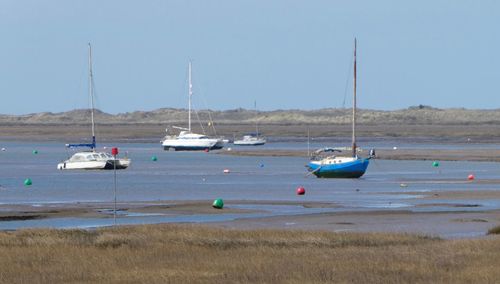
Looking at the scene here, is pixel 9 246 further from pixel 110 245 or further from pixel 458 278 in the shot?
pixel 458 278

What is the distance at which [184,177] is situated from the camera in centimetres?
6744

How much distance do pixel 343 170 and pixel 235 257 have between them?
37.9 meters

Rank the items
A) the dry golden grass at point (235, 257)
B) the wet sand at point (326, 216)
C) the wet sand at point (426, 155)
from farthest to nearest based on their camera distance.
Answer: the wet sand at point (426, 155)
the wet sand at point (326, 216)
the dry golden grass at point (235, 257)

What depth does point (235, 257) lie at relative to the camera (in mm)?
26172

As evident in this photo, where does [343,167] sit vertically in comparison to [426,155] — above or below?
above

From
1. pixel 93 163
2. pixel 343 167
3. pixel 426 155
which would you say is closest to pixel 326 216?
pixel 343 167

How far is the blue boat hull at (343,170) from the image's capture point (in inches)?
2495

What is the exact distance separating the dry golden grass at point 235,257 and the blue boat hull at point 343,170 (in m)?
32.0

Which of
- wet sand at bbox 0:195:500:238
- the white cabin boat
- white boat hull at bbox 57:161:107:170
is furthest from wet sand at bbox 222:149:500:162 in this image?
wet sand at bbox 0:195:500:238

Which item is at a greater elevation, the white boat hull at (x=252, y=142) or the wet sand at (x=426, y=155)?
the wet sand at (x=426, y=155)

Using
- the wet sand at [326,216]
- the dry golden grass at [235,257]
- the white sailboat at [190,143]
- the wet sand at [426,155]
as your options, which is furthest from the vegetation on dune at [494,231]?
the white sailboat at [190,143]

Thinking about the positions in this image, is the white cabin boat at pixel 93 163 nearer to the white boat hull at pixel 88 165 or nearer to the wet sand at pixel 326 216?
the white boat hull at pixel 88 165

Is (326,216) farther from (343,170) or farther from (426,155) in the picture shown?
(426,155)

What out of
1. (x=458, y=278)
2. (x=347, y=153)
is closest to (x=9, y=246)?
(x=458, y=278)
